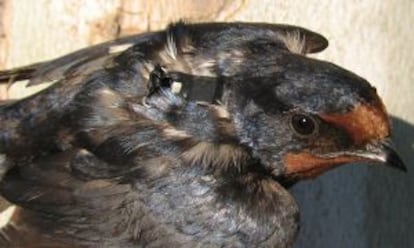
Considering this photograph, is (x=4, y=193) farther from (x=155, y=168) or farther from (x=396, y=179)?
(x=396, y=179)

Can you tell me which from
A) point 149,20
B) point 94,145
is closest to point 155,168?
point 94,145

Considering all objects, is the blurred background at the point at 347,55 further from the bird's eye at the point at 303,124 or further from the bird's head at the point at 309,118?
the bird's eye at the point at 303,124

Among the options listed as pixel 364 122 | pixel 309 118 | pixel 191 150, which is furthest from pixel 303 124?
pixel 191 150

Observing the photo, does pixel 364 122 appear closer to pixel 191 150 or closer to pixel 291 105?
pixel 291 105

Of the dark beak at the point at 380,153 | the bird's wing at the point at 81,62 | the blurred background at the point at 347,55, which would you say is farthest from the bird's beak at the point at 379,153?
the bird's wing at the point at 81,62

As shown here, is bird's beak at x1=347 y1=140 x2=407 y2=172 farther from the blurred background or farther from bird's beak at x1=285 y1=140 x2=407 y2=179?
the blurred background
